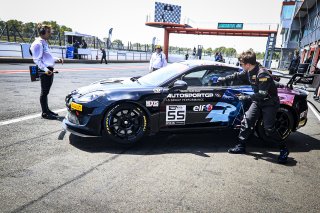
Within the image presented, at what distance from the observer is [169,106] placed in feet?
Answer: 13.4

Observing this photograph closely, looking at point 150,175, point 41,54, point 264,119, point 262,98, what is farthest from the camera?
point 41,54

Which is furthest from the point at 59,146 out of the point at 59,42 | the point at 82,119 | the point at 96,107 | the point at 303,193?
the point at 59,42

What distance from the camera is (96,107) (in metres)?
3.82

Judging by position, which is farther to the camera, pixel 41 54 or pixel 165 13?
pixel 165 13

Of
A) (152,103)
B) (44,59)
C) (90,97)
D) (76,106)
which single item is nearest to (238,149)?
(152,103)

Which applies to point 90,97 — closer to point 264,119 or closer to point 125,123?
point 125,123

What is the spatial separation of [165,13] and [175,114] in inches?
2093

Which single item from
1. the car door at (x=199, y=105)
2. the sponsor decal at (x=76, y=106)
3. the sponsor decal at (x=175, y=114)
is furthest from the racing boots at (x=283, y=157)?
the sponsor decal at (x=76, y=106)

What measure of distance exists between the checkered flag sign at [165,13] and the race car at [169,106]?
50826mm

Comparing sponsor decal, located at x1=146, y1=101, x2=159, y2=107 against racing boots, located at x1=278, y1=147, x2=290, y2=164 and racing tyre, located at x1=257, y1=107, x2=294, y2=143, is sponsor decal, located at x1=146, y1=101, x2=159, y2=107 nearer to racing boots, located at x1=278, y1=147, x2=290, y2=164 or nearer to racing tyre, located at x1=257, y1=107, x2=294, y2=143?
racing tyre, located at x1=257, y1=107, x2=294, y2=143

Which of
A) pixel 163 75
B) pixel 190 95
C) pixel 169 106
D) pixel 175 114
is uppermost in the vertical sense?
pixel 163 75

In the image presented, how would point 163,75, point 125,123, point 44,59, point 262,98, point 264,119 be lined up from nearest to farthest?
1. point 262,98
2. point 264,119
3. point 125,123
4. point 163,75
5. point 44,59

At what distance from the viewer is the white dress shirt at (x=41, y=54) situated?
16.6ft

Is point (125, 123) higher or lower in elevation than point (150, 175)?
higher
